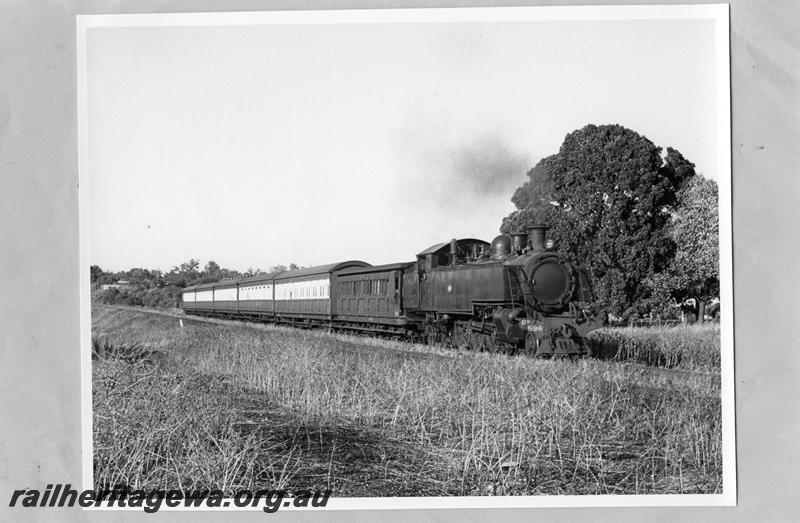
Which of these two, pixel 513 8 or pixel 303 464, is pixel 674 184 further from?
pixel 303 464

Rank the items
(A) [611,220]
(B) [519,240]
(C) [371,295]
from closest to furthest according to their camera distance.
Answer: (B) [519,240]
(A) [611,220]
(C) [371,295]

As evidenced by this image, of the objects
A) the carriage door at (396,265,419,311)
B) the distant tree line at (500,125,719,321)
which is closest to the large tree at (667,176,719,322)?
the distant tree line at (500,125,719,321)

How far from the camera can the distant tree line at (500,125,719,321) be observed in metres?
17.2

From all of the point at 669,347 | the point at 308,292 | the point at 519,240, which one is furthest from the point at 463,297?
the point at 308,292

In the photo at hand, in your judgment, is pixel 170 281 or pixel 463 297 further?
pixel 170 281

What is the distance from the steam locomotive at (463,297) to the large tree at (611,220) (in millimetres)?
3254

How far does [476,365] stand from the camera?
34.2 feet

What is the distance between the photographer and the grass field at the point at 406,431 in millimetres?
7266

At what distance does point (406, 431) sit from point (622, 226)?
39.6ft

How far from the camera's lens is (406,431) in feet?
26.0

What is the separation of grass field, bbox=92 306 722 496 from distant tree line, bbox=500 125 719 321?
Result: 812 centimetres

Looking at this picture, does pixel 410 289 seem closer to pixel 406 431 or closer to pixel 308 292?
pixel 308 292

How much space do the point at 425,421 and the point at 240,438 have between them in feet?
7.05

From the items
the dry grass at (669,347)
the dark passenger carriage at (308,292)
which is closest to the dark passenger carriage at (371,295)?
the dark passenger carriage at (308,292)
